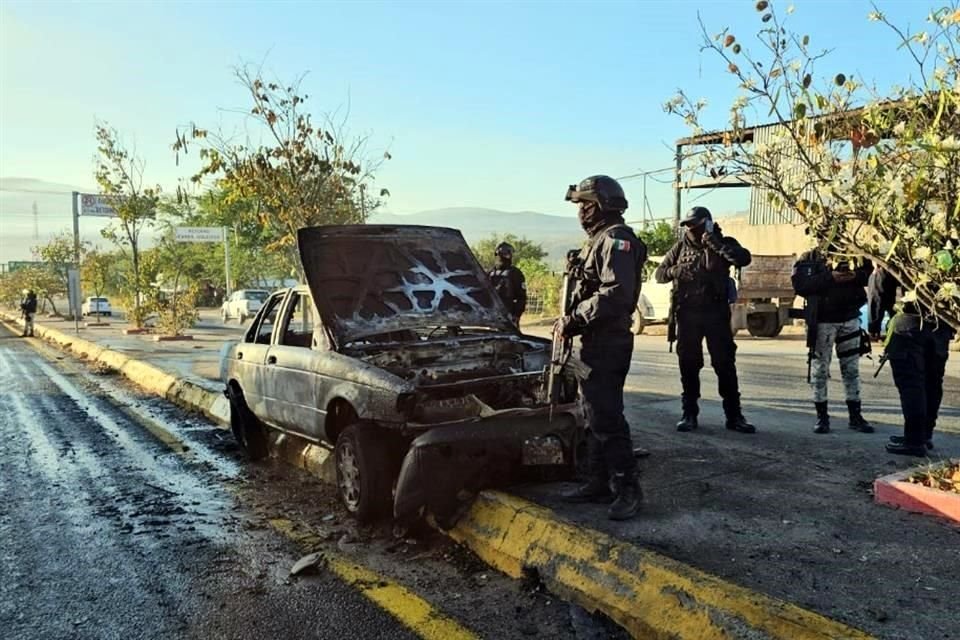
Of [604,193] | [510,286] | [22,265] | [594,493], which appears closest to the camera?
[604,193]

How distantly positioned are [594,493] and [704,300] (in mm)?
2508

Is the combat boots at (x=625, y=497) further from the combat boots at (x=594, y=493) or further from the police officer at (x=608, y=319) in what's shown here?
the combat boots at (x=594, y=493)

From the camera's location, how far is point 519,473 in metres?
4.88

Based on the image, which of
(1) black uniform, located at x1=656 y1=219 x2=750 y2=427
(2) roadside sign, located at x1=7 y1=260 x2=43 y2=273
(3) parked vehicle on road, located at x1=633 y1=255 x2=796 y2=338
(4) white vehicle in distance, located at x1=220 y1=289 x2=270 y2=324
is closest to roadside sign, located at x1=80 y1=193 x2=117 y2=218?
(2) roadside sign, located at x1=7 y1=260 x2=43 y2=273

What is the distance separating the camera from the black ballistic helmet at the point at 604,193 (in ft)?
13.7

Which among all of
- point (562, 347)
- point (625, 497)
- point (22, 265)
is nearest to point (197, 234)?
point (22, 265)

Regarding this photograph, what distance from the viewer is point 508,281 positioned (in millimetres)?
9594

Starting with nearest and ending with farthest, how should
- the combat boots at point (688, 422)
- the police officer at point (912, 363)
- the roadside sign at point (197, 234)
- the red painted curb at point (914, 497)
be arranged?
the red painted curb at point (914, 497) < the police officer at point (912, 363) < the combat boots at point (688, 422) < the roadside sign at point (197, 234)

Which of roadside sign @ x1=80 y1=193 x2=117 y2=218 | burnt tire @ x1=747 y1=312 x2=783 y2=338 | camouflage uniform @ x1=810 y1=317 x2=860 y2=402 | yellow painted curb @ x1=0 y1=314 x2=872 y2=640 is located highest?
roadside sign @ x1=80 y1=193 x2=117 y2=218

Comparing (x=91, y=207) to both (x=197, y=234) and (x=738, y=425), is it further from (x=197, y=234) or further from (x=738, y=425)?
(x=738, y=425)

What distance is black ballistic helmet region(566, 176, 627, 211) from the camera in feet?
13.7

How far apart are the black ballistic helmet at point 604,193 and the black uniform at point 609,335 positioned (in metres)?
0.11

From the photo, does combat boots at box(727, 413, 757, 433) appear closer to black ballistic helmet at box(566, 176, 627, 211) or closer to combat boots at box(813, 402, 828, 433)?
combat boots at box(813, 402, 828, 433)

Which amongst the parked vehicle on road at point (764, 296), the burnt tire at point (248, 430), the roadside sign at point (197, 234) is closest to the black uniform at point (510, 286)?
the burnt tire at point (248, 430)
